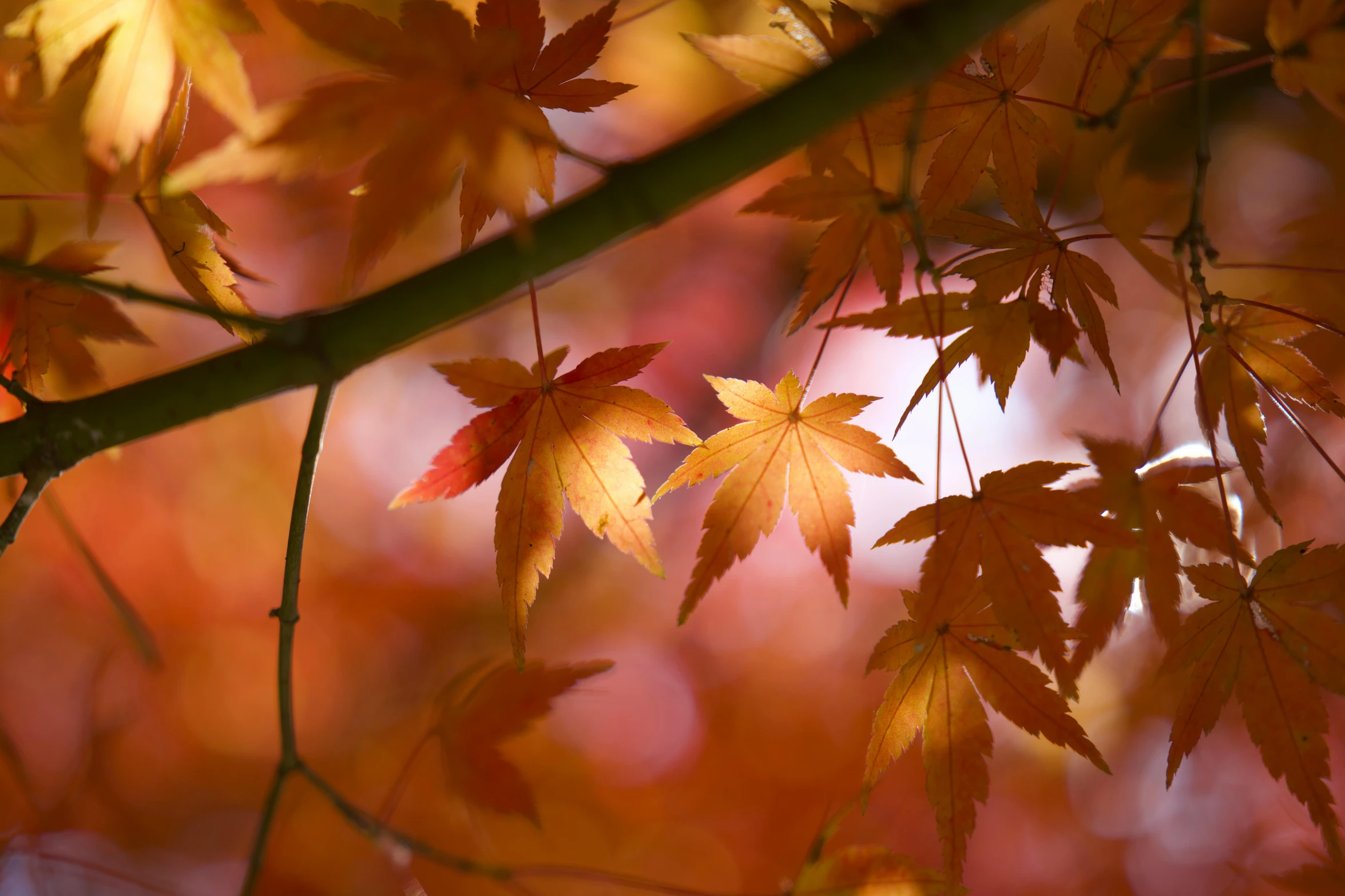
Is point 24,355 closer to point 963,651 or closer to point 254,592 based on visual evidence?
point 963,651

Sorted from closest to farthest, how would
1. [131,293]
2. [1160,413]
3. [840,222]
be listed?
1. [131,293]
2. [840,222]
3. [1160,413]

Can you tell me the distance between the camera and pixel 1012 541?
2.14ft

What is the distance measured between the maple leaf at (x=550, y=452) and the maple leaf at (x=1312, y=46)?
2.18 ft

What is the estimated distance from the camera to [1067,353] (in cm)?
69

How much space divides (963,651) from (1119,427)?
185cm

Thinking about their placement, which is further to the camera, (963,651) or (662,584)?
(662,584)

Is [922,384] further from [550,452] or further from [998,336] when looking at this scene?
[550,452]

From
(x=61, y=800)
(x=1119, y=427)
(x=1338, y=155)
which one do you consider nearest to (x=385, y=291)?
(x=61, y=800)

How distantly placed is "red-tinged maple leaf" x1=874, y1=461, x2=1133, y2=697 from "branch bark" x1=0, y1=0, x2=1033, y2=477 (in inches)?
14.8

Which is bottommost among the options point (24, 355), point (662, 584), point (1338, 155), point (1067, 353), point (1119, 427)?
point (1067, 353)

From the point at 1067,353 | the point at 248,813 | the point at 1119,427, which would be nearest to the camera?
the point at 1067,353

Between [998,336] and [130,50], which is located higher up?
[130,50]

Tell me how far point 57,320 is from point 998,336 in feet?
3.34

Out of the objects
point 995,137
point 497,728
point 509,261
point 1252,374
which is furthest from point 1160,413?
point 497,728
